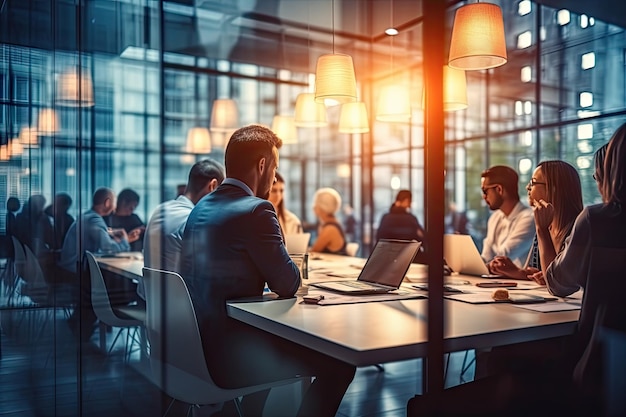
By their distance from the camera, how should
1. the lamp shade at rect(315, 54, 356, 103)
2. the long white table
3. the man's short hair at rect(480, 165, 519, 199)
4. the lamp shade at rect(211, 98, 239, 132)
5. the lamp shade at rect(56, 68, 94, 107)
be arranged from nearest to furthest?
1. the long white table
2. the lamp shade at rect(56, 68, 94, 107)
3. the lamp shade at rect(315, 54, 356, 103)
4. the man's short hair at rect(480, 165, 519, 199)
5. the lamp shade at rect(211, 98, 239, 132)

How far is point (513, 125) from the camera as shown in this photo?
304 inches

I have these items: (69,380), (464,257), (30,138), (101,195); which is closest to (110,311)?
Answer: (69,380)

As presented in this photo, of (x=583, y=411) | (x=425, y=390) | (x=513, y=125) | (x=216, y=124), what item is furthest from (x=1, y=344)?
(x=513, y=125)

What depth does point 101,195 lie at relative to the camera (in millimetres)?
4668

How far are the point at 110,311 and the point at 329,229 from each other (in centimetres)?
278

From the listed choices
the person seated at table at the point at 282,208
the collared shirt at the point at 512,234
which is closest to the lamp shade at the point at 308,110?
the person seated at table at the point at 282,208

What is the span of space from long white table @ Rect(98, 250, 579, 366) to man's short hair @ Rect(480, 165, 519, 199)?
6.22ft

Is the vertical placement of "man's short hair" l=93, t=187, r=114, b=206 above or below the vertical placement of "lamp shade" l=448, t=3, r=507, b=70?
below

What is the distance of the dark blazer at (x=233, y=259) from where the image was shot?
2.50m

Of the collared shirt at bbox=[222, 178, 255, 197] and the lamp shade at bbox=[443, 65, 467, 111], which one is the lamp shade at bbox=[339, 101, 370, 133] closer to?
the lamp shade at bbox=[443, 65, 467, 111]

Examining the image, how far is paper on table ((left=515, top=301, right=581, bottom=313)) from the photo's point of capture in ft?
7.42

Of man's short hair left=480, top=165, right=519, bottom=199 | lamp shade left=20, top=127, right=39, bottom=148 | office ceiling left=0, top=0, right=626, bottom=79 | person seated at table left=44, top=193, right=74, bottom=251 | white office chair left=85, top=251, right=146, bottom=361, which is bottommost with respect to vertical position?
white office chair left=85, top=251, right=146, bottom=361

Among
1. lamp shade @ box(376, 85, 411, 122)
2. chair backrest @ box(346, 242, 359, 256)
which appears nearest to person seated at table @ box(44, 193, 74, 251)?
lamp shade @ box(376, 85, 411, 122)

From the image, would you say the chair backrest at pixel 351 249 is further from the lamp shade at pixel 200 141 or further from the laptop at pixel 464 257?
the laptop at pixel 464 257
